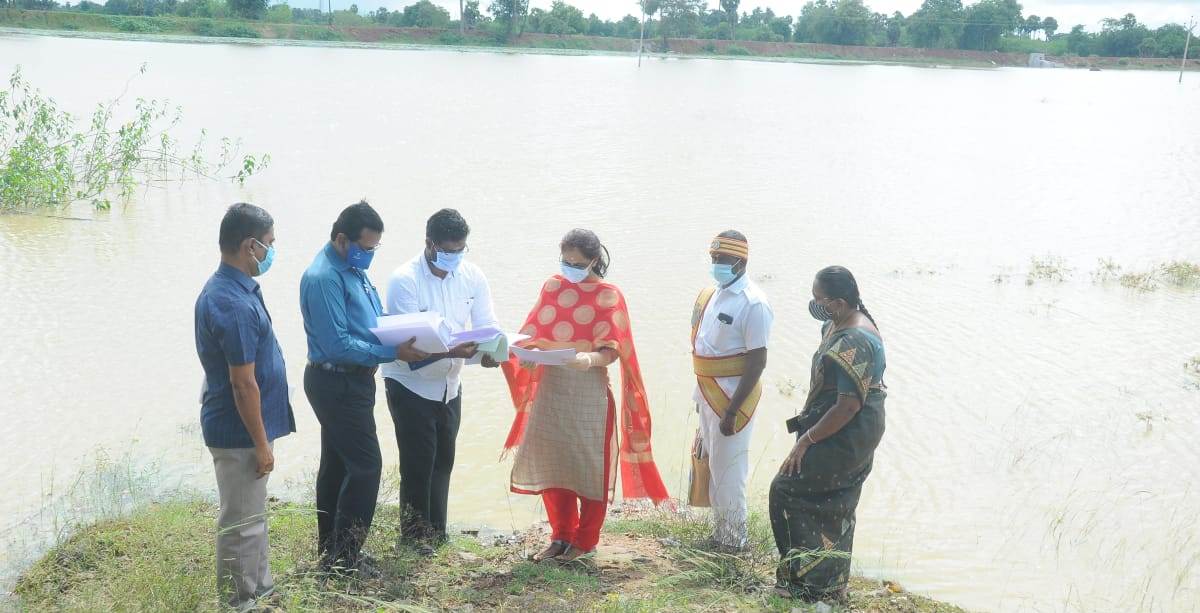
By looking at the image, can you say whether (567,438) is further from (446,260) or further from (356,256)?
(356,256)

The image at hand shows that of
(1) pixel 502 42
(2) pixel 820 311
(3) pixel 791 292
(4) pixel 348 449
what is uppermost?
(1) pixel 502 42

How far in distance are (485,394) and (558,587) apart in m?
3.32

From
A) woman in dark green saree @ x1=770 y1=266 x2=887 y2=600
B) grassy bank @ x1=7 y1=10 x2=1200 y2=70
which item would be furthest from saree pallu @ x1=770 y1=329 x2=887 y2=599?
grassy bank @ x1=7 y1=10 x2=1200 y2=70

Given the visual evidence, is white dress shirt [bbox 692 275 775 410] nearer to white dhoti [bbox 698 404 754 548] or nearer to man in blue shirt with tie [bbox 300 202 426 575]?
white dhoti [bbox 698 404 754 548]

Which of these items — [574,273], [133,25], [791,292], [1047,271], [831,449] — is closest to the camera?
[831,449]

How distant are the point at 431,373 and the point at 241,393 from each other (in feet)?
3.01

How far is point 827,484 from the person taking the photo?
375 centimetres

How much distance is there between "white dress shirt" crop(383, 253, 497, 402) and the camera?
3891 millimetres

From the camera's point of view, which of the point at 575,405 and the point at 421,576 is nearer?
the point at 421,576

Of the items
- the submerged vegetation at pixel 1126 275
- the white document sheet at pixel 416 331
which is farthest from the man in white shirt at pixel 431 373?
the submerged vegetation at pixel 1126 275

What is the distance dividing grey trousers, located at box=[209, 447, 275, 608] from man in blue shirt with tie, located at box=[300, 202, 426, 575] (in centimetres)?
35

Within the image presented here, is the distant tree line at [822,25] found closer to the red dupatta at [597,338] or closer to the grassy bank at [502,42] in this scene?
the grassy bank at [502,42]

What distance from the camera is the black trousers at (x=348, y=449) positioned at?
3.55 m

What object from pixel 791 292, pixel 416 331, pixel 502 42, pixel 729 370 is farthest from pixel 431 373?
pixel 502 42
